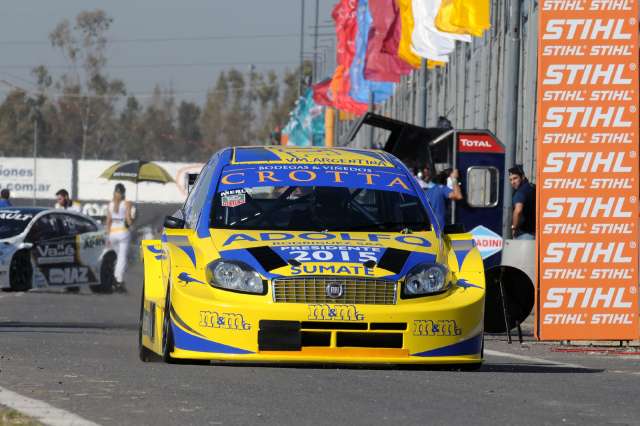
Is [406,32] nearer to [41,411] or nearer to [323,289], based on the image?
[323,289]

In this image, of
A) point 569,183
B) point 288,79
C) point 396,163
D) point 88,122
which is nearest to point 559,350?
point 569,183

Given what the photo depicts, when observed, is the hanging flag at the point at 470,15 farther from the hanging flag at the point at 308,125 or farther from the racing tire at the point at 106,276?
the hanging flag at the point at 308,125

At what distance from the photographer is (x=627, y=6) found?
12164 mm

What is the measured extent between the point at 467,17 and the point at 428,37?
2793 mm

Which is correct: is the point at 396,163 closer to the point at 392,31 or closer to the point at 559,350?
the point at 559,350

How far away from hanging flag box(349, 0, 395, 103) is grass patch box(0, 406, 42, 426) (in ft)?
87.4

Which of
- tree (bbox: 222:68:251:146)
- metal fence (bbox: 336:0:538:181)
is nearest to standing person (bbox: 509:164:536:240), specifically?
metal fence (bbox: 336:0:538:181)

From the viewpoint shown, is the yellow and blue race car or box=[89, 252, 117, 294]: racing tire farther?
box=[89, 252, 117, 294]: racing tire

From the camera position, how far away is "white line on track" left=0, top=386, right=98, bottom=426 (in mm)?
6699

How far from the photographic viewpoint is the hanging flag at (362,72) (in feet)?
111

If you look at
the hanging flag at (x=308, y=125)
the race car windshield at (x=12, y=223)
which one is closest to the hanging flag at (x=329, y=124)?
the hanging flag at (x=308, y=125)

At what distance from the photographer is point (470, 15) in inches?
908

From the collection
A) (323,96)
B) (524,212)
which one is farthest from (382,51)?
(323,96)

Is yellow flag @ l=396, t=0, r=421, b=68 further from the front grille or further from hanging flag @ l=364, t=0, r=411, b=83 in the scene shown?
the front grille
